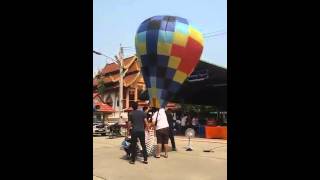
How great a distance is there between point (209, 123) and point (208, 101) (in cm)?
947

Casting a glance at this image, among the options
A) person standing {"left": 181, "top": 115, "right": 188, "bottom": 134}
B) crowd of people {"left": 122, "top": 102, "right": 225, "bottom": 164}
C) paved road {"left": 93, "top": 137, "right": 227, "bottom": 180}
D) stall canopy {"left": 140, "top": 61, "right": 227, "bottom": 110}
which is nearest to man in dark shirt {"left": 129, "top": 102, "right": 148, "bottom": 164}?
crowd of people {"left": 122, "top": 102, "right": 225, "bottom": 164}

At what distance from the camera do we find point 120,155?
1077 centimetres

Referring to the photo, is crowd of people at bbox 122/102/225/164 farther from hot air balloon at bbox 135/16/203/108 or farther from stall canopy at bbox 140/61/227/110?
stall canopy at bbox 140/61/227/110

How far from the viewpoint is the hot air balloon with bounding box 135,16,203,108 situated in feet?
49.0

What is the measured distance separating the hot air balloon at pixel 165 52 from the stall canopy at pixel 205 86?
4781mm

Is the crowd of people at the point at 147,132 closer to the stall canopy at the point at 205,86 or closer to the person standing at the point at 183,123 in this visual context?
the stall canopy at the point at 205,86

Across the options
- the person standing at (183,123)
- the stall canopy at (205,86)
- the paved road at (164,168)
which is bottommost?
the paved road at (164,168)

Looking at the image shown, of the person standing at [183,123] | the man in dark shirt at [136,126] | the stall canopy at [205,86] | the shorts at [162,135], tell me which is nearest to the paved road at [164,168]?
the man in dark shirt at [136,126]

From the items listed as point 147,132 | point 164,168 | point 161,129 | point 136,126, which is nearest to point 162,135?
point 161,129

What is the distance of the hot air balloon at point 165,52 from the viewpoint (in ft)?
49.0
